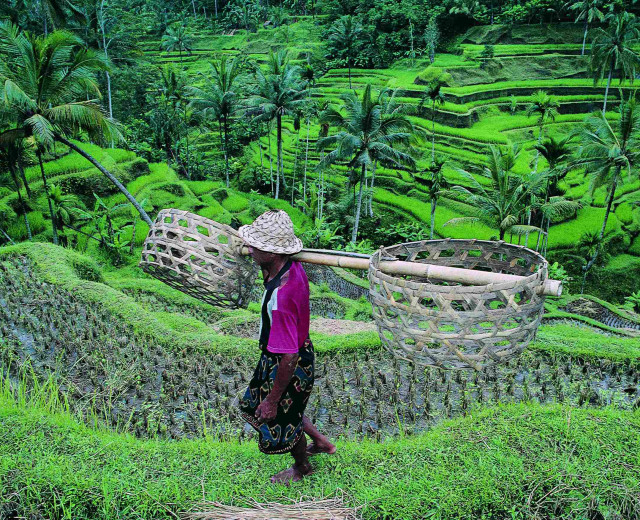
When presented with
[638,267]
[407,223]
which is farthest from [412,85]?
[638,267]

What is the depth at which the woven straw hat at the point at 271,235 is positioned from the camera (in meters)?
2.12

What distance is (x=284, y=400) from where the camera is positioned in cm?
223

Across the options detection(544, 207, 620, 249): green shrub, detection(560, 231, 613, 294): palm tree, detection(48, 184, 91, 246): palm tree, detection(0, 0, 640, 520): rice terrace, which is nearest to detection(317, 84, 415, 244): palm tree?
detection(0, 0, 640, 520): rice terrace

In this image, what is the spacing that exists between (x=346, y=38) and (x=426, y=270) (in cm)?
2675

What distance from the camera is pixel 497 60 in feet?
77.8

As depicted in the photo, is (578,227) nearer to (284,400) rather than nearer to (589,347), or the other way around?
(589,347)

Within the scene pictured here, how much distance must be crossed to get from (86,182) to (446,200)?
11065mm

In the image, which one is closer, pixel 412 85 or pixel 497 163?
pixel 497 163

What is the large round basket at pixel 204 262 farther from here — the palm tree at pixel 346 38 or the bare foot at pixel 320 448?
the palm tree at pixel 346 38

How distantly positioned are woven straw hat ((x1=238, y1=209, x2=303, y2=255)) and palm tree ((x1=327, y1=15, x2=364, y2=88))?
24887 millimetres

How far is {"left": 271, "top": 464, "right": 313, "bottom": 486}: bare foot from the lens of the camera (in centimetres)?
246

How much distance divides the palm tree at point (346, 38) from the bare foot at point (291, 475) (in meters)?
25.0

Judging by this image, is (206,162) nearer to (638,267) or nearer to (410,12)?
(410,12)

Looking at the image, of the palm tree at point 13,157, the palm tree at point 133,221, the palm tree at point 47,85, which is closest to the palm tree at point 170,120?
the palm tree at point 133,221
